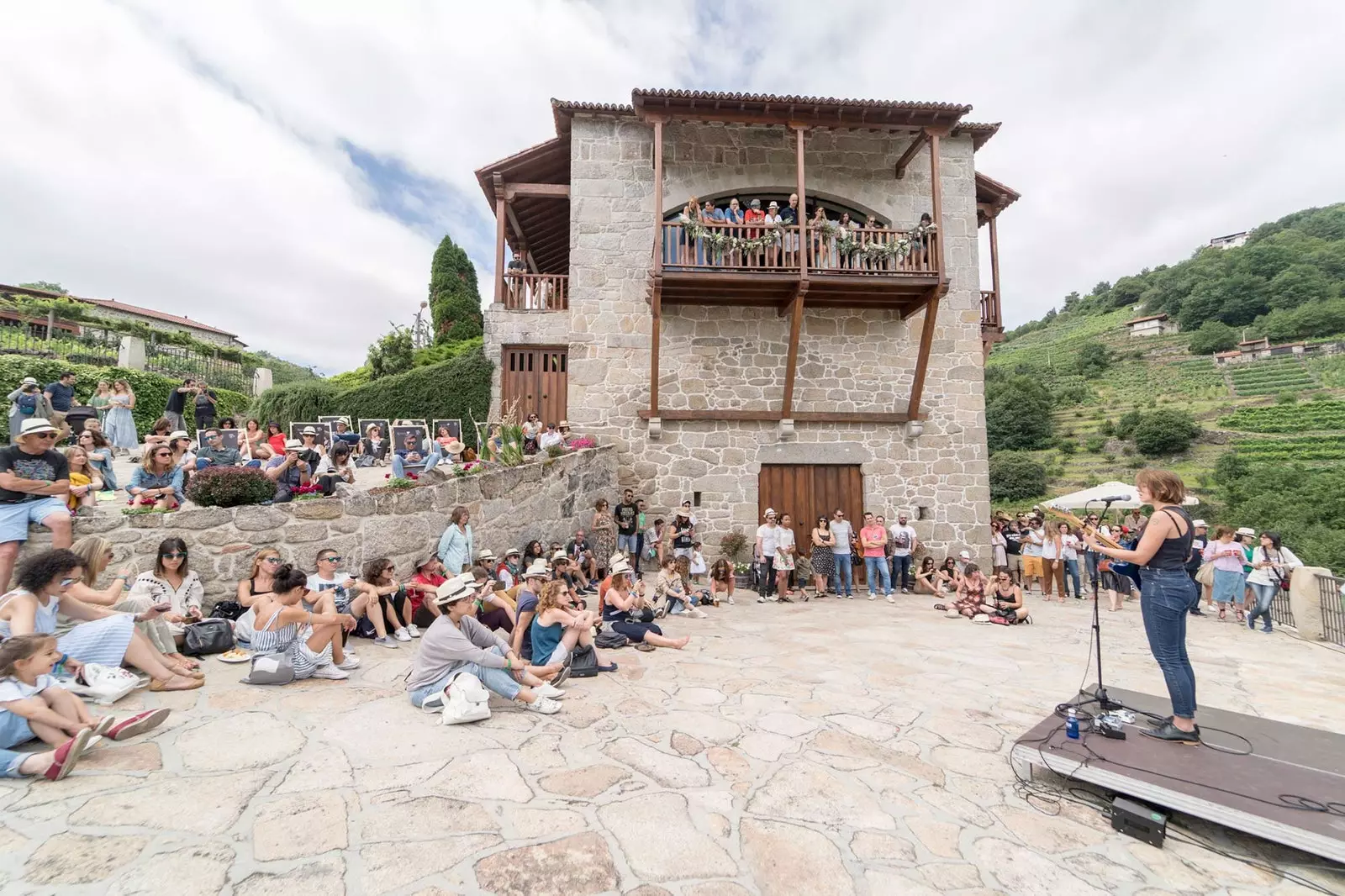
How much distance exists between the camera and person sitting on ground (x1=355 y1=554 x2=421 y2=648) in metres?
5.46

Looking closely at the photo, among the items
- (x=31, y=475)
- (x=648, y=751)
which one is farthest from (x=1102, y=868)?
(x=31, y=475)

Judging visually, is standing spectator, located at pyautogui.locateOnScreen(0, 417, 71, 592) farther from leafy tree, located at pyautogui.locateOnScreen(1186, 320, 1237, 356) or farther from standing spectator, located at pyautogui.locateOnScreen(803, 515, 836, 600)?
leafy tree, located at pyautogui.locateOnScreen(1186, 320, 1237, 356)

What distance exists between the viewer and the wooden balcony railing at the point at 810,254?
9914mm

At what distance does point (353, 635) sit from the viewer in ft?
18.4

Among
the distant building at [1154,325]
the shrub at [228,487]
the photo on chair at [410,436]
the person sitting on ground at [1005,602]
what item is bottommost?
the person sitting on ground at [1005,602]

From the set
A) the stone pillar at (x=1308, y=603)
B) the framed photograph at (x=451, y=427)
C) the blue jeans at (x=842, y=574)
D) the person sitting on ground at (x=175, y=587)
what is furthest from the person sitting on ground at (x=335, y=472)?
the stone pillar at (x=1308, y=603)

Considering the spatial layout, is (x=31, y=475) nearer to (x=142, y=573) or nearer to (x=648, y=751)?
(x=142, y=573)

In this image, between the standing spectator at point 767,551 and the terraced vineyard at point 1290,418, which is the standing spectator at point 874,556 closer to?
the standing spectator at point 767,551

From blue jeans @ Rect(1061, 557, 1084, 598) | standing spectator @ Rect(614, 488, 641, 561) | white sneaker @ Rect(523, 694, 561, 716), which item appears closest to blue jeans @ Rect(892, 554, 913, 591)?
blue jeans @ Rect(1061, 557, 1084, 598)

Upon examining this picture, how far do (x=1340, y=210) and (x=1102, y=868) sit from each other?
344 ft

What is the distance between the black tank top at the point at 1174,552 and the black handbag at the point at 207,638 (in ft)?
22.1

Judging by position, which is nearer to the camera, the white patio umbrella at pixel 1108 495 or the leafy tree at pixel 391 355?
the white patio umbrella at pixel 1108 495

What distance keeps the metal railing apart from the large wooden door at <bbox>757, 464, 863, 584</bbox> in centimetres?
610

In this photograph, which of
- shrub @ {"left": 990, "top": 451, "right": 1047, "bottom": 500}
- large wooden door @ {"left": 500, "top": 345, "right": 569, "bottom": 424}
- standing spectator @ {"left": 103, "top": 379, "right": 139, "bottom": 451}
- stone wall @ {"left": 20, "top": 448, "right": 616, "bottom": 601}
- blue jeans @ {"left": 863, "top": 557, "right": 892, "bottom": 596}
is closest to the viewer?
stone wall @ {"left": 20, "top": 448, "right": 616, "bottom": 601}
